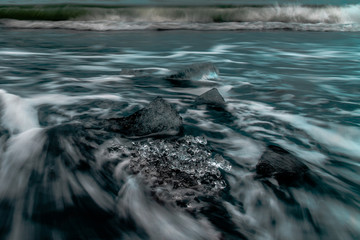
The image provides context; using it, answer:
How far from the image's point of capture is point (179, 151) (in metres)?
1.26

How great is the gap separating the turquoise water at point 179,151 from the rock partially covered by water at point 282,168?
0.03m

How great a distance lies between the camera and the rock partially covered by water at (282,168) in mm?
1163

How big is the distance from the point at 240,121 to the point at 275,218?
2.52ft

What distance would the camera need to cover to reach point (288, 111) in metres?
1.89

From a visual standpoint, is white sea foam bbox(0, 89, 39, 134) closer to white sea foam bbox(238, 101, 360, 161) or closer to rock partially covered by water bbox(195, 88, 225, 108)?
rock partially covered by water bbox(195, 88, 225, 108)

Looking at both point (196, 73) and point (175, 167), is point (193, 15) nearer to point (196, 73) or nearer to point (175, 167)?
point (196, 73)

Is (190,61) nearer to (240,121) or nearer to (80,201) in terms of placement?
(240,121)

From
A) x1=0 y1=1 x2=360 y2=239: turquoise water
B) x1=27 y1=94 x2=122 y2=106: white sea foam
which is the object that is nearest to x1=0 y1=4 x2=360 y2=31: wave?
x1=0 y1=1 x2=360 y2=239: turquoise water

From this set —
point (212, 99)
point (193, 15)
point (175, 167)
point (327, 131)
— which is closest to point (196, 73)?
point (212, 99)

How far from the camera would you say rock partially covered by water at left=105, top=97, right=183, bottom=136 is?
1.42m

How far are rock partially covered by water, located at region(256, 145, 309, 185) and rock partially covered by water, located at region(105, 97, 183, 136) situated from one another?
414 millimetres

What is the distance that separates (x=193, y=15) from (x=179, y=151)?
23.4 ft

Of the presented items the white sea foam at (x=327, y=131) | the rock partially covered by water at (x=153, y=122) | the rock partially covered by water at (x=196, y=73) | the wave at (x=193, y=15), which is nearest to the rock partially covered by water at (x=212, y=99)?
the white sea foam at (x=327, y=131)

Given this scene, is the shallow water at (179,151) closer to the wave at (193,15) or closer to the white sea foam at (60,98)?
the white sea foam at (60,98)
